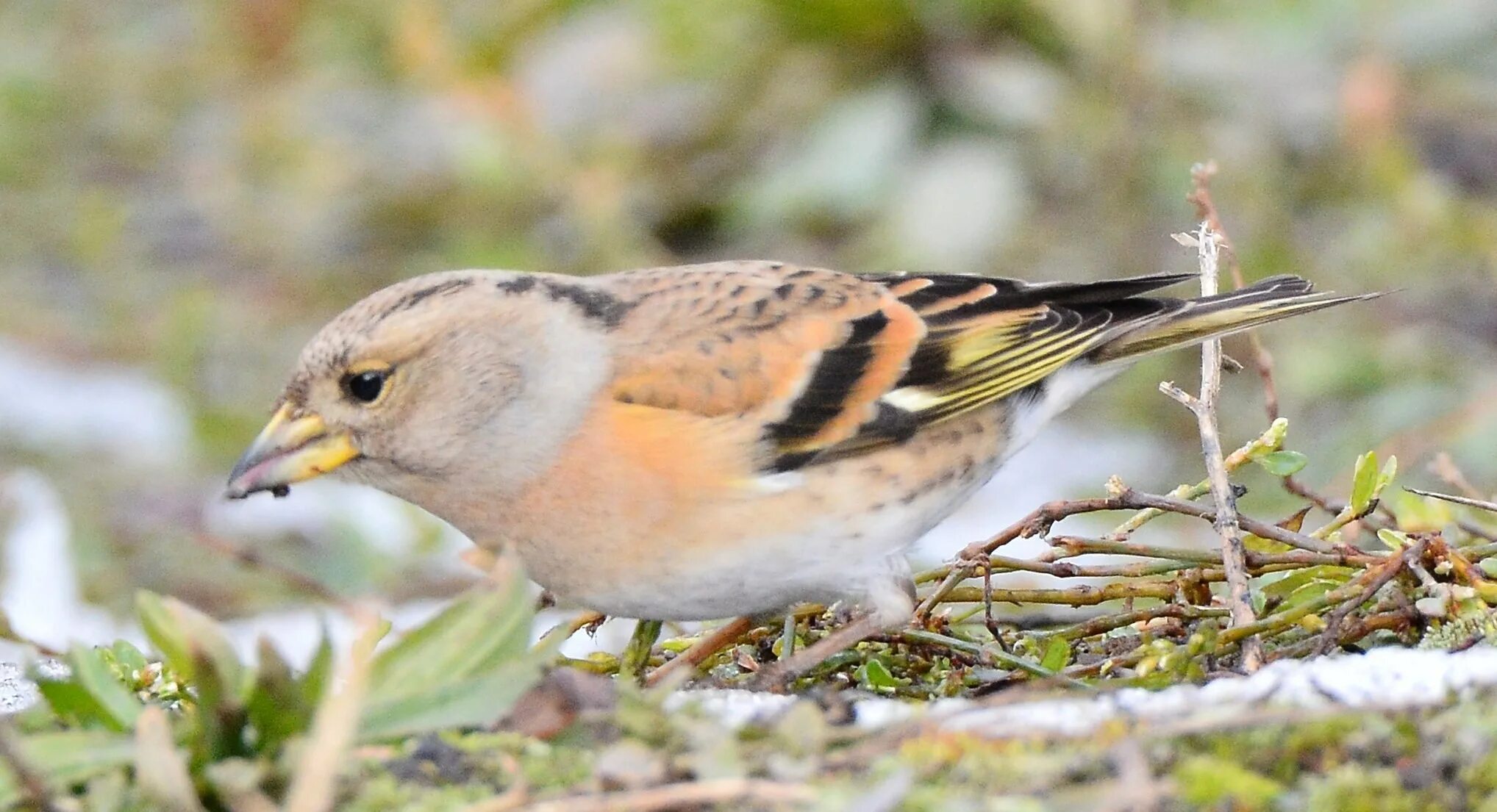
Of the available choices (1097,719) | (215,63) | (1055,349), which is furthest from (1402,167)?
(215,63)

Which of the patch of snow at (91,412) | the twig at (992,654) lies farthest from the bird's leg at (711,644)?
the patch of snow at (91,412)

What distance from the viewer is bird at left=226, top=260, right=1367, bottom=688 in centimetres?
247

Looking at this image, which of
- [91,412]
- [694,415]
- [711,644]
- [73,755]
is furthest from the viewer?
[91,412]

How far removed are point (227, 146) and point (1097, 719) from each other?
6.07m

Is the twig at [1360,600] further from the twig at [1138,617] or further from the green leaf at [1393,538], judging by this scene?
the twig at [1138,617]

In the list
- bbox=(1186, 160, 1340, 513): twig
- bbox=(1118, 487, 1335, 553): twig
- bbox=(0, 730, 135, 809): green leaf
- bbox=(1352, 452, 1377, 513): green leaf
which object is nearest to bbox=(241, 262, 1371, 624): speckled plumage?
bbox=(1186, 160, 1340, 513): twig

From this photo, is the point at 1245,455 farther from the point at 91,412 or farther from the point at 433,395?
the point at 91,412

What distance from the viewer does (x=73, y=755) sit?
1.72m

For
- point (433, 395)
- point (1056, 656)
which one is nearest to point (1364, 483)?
point (1056, 656)

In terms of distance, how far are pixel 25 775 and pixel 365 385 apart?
106 centimetres

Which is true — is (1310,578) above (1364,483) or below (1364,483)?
below

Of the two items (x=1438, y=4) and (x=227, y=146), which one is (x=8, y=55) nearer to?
(x=227, y=146)

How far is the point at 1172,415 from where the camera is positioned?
5312mm

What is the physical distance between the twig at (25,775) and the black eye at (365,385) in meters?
0.93
